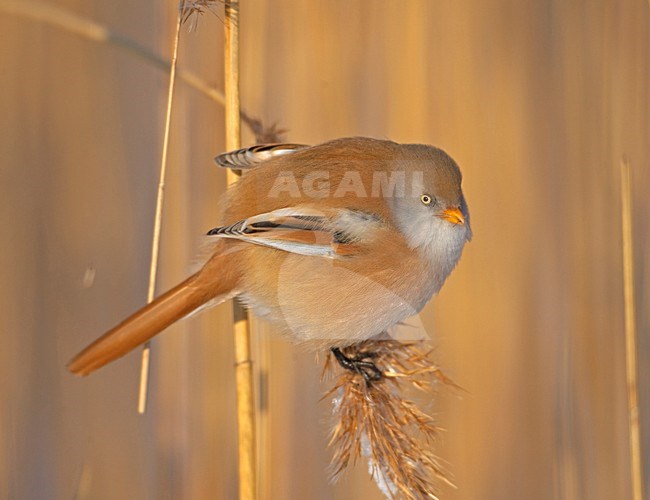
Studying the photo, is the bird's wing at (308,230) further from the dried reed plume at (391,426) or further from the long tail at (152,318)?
the dried reed plume at (391,426)

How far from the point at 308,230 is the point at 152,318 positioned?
16.4 inches

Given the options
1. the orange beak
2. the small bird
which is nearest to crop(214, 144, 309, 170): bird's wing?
the small bird

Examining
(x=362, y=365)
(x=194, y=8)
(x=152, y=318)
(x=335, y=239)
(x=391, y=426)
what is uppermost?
(x=194, y=8)

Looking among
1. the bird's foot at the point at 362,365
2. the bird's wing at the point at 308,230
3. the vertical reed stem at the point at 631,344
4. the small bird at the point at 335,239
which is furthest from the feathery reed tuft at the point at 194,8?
the vertical reed stem at the point at 631,344

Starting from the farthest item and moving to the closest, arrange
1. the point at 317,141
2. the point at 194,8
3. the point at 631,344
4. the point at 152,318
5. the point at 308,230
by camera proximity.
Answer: the point at 317,141 < the point at 631,344 < the point at 308,230 < the point at 152,318 < the point at 194,8

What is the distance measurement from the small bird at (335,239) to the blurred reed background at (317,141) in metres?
0.64

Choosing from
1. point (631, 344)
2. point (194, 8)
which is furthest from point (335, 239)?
point (631, 344)

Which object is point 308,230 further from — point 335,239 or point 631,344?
point 631,344

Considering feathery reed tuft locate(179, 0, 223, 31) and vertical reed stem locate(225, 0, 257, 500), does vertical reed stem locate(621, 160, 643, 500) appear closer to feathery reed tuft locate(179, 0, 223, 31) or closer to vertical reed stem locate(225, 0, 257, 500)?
vertical reed stem locate(225, 0, 257, 500)

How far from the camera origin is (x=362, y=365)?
2012mm

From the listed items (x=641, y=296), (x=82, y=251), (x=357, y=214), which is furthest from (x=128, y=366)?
(x=641, y=296)

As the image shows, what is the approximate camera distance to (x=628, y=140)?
2963 millimetres

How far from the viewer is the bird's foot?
1.97 m

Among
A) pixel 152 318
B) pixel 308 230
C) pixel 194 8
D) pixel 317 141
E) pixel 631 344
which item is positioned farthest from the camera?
pixel 317 141
